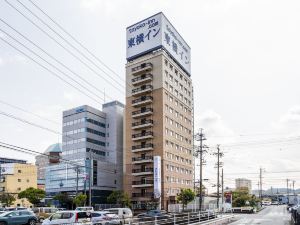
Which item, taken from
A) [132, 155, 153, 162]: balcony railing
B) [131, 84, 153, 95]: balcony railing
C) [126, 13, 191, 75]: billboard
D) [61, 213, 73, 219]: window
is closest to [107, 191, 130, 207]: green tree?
[132, 155, 153, 162]: balcony railing

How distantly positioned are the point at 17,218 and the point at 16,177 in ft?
323

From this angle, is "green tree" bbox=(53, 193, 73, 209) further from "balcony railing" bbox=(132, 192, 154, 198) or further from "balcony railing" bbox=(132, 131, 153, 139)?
"balcony railing" bbox=(132, 131, 153, 139)

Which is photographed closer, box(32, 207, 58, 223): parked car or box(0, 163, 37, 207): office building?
box(32, 207, 58, 223): parked car

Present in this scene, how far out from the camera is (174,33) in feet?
359

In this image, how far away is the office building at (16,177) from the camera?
127 metres

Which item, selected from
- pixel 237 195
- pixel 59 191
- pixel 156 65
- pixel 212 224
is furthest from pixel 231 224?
pixel 59 191

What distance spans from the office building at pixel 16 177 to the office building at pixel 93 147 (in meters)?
12.8

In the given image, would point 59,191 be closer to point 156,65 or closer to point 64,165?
point 64,165

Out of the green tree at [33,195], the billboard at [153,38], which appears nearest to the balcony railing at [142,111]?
the billboard at [153,38]

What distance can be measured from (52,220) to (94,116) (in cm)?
8848

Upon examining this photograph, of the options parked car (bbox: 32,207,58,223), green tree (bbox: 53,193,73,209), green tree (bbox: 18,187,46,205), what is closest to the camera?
parked car (bbox: 32,207,58,223)

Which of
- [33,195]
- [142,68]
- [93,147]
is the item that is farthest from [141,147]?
[33,195]

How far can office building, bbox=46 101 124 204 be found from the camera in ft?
362

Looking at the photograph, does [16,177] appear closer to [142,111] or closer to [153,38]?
[142,111]
